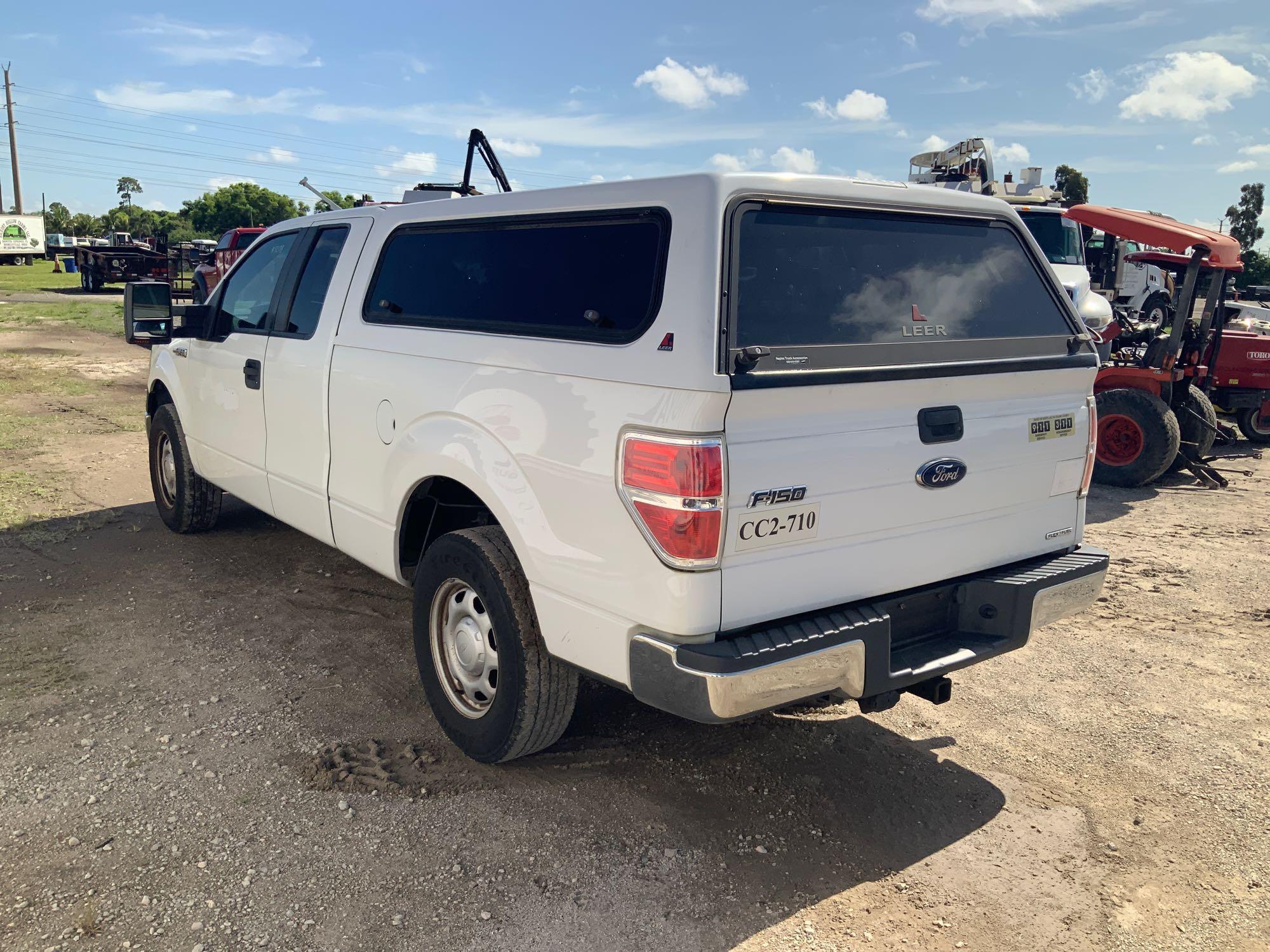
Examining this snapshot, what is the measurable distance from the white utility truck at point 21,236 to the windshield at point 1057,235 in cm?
5051

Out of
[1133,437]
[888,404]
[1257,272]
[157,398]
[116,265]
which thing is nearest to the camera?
[888,404]

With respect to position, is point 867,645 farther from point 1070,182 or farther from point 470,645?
point 1070,182

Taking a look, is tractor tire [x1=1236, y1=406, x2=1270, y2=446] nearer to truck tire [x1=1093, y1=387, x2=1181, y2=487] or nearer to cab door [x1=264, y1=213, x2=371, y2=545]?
truck tire [x1=1093, y1=387, x2=1181, y2=487]

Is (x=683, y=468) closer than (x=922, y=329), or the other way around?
(x=683, y=468)

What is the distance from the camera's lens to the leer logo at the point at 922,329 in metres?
3.25

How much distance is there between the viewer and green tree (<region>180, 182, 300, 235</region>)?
9194cm

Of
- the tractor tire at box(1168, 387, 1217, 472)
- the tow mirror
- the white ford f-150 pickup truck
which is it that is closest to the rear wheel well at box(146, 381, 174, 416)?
the tow mirror

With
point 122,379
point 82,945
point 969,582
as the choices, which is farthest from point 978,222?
point 122,379

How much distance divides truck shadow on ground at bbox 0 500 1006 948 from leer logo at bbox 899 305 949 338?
5.43 feet

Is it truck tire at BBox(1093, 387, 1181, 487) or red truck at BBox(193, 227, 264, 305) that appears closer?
truck tire at BBox(1093, 387, 1181, 487)

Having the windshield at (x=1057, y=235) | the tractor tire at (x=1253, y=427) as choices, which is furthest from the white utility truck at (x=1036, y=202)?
the tractor tire at (x=1253, y=427)

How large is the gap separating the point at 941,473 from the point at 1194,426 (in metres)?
7.51

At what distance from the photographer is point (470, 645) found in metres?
3.62

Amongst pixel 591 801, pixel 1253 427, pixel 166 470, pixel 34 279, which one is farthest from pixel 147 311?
pixel 34 279
